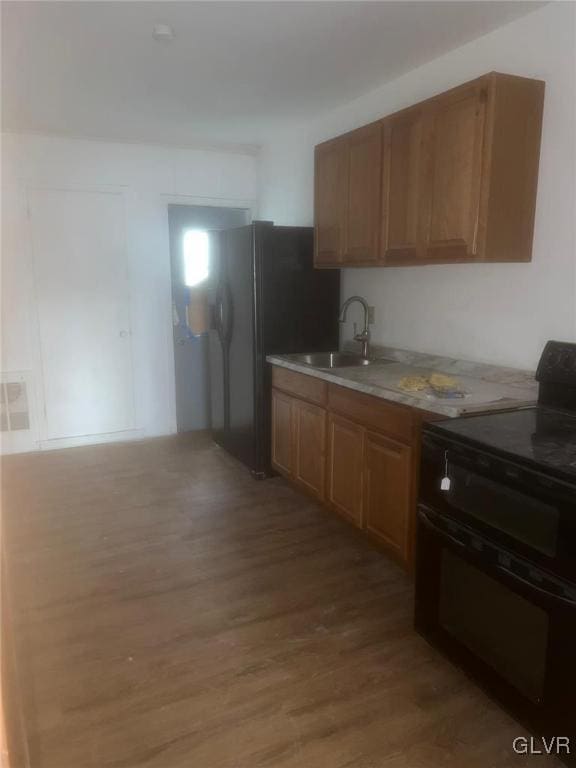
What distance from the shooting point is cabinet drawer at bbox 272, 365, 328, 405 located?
3139mm

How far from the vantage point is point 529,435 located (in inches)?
73.3

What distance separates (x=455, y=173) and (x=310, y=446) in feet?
5.54

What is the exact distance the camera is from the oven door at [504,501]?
1.52 meters

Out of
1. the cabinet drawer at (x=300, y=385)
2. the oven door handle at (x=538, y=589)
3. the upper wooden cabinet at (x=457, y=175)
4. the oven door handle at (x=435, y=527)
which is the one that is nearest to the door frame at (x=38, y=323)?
the cabinet drawer at (x=300, y=385)

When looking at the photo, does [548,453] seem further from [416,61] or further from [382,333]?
[416,61]

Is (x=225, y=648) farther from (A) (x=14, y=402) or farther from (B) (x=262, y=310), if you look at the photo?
(A) (x=14, y=402)

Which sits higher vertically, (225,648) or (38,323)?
(38,323)

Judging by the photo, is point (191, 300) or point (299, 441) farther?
point (191, 300)

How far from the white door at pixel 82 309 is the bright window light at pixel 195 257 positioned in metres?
0.54

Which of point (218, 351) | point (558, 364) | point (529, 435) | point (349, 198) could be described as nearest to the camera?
point (529, 435)

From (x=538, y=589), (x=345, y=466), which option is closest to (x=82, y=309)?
(x=345, y=466)

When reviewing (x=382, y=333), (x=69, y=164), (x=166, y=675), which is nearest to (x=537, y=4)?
(x=382, y=333)

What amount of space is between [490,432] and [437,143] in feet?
4.51

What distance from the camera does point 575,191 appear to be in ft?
7.43
